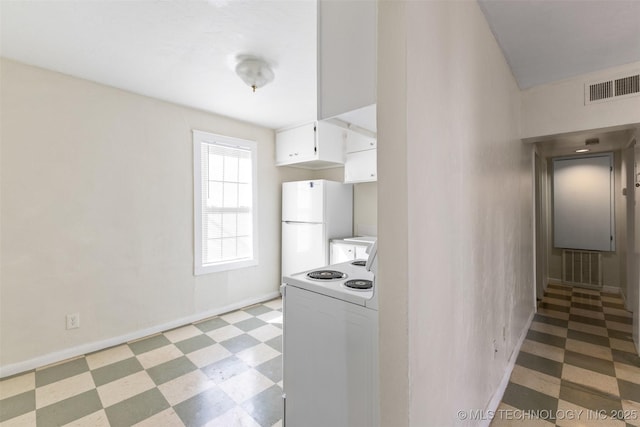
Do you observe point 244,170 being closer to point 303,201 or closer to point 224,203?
point 224,203

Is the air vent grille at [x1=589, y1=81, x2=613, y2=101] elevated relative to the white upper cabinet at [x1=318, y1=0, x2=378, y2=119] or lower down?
elevated

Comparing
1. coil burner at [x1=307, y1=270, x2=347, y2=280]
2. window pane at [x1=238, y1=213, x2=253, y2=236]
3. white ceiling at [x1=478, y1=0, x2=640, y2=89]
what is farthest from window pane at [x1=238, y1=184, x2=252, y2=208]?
white ceiling at [x1=478, y1=0, x2=640, y2=89]

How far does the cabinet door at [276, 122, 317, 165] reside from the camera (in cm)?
364

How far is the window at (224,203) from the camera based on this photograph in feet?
10.9

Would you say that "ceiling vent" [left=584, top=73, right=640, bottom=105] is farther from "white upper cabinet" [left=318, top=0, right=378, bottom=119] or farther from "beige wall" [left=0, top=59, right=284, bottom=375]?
"beige wall" [left=0, top=59, right=284, bottom=375]

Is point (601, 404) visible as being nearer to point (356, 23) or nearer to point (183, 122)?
point (356, 23)

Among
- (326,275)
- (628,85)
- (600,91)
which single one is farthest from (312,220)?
(628,85)

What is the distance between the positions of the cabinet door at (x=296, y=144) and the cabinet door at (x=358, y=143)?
18.2 inches

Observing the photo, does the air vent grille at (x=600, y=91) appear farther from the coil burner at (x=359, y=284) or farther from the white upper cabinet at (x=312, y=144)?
the coil burner at (x=359, y=284)

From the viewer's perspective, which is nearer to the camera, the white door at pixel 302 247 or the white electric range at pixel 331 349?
the white electric range at pixel 331 349

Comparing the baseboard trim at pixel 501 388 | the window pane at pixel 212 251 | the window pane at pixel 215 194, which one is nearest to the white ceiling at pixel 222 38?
the window pane at pixel 215 194

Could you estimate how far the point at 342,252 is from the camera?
11.5 ft

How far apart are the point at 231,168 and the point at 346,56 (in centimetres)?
265

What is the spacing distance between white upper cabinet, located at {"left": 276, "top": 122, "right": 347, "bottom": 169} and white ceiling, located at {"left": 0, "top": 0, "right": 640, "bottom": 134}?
96cm
